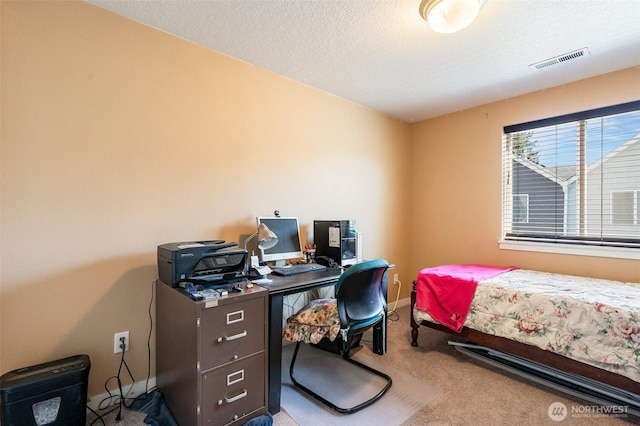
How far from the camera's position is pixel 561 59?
229 cm

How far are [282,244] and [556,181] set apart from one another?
8.76 feet

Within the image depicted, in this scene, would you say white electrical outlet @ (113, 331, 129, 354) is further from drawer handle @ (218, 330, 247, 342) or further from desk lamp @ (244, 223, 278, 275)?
desk lamp @ (244, 223, 278, 275)

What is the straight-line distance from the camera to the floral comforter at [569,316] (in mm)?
1699

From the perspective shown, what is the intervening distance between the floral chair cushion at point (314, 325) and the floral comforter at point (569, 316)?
111 centimetres

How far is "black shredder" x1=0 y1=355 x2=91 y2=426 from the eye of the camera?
1345mm

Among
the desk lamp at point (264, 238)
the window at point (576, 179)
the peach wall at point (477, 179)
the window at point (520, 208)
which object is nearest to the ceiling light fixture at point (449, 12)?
the desk lamp at point (264, 238)

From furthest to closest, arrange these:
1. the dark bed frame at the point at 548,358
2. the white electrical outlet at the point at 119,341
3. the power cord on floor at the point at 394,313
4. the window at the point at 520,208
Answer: the power cord on floor at the point at 394,313 → the window at the point at 520,208 → the white electrical outlet at the point at 119,341 → the dark bed frame at the point at 548,358

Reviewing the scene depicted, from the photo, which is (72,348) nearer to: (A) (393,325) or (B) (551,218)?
(A) (393,325)

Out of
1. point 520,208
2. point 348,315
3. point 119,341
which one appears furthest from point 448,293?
point 119,341

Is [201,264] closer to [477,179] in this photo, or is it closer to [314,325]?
[314,325]

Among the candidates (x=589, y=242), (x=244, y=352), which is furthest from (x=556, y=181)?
(x=244, y=352)

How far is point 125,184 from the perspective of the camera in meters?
1.86

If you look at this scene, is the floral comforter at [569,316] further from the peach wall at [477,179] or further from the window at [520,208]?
the window at [520,208]

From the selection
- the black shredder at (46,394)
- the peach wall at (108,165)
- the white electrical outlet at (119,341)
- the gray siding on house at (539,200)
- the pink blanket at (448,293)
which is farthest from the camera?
the gray siding on house at (539,200)
